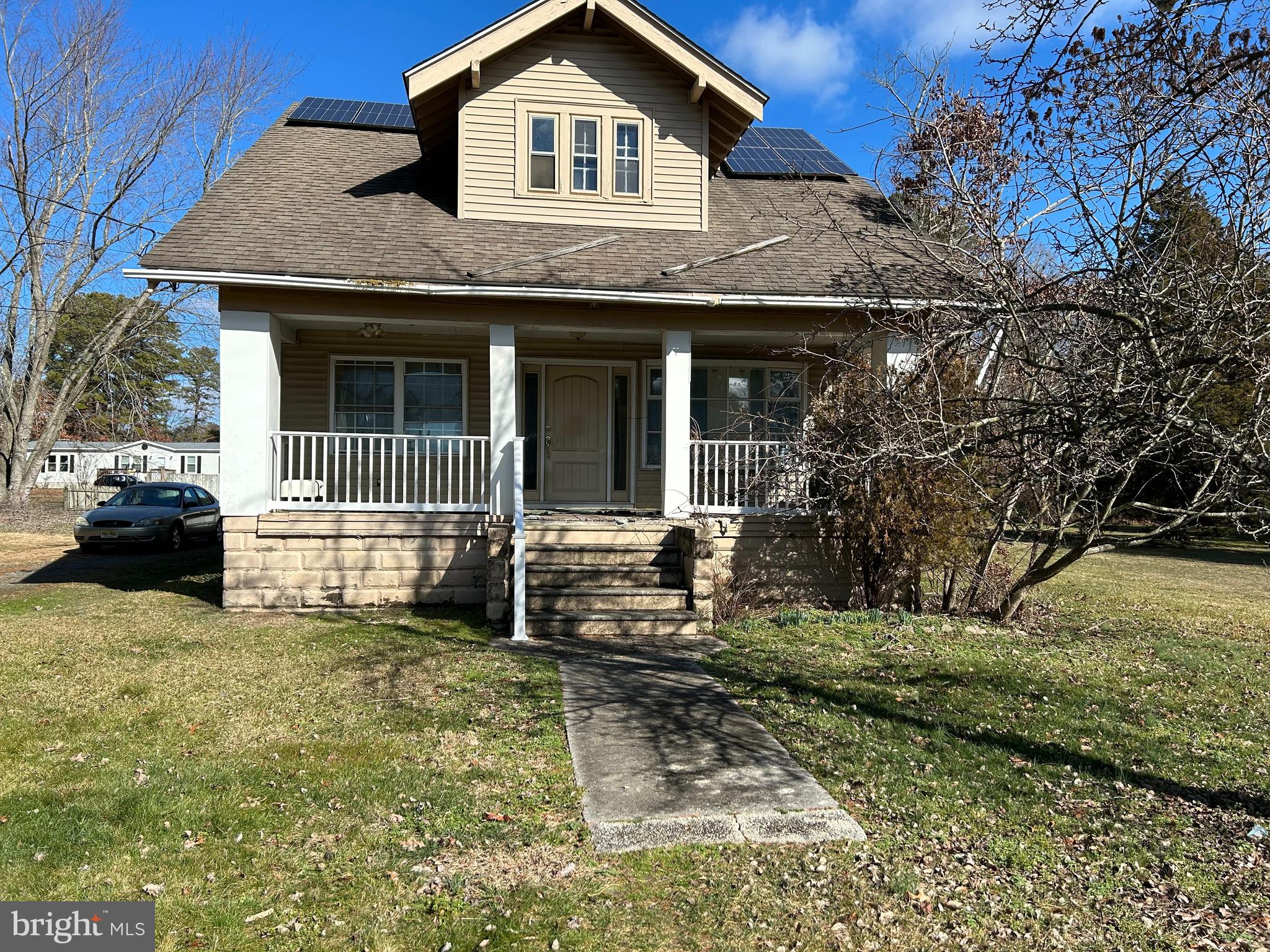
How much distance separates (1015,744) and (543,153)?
929 cm

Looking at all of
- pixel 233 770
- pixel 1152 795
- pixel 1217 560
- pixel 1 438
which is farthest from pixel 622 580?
pixel 1 438

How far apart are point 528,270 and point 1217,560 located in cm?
1880

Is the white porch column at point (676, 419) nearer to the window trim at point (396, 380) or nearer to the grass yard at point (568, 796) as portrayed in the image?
the grass yard at point (568, 796)

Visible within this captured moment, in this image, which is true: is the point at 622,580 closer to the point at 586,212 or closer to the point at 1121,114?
the point at 586,212

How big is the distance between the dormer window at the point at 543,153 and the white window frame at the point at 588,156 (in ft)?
0.74

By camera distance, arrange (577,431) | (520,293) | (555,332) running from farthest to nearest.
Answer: (577,431) → (555,332) → (520,293)

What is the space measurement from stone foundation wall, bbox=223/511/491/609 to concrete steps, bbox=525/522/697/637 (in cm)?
107

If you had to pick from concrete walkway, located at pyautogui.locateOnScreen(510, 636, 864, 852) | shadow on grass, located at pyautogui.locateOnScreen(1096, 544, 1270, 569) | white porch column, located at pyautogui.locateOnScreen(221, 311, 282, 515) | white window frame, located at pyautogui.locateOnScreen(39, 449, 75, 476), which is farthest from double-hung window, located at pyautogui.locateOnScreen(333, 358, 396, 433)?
white window frame, located at pyautogui.locateOnScreen(39, 449, 75, 476)

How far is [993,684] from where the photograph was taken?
21.3 ft

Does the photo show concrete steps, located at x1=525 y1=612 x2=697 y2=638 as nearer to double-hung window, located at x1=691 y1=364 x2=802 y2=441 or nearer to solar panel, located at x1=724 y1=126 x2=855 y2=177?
double-hung window, located at x1=691 y1=364 x2=802 y2=441

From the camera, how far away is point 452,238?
10.4 meters

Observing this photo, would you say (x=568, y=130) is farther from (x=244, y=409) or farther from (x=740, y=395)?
(x=244, y=409)

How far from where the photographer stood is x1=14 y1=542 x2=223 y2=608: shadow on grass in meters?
11.1

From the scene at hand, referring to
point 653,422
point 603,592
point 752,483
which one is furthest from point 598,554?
point 653,422
